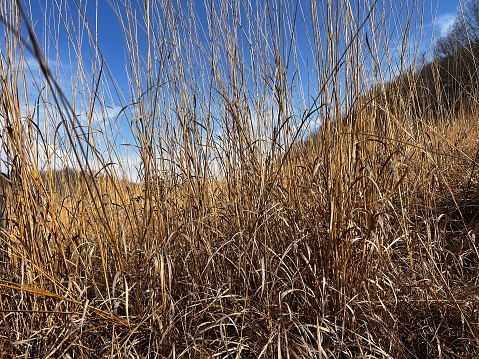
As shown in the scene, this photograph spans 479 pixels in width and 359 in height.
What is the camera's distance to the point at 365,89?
3.74 feet

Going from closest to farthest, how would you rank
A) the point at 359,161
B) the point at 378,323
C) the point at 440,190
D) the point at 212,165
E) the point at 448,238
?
the point at 378,323 → the point at 359,161 → the point at 212,165 → the point at 448,238 → the point at 440,190

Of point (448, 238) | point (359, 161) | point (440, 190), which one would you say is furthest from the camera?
point (440, 190)

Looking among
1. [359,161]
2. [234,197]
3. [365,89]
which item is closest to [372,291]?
[359,161]

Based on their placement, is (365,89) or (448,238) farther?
(448,238)

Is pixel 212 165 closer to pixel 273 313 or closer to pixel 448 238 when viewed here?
pixel 273 313

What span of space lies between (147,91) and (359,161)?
0.75 meters

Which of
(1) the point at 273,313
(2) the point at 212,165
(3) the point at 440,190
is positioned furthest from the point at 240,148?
(3) the point at 440,190

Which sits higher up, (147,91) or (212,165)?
(147,91)

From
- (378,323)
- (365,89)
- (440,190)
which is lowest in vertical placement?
(378,323)

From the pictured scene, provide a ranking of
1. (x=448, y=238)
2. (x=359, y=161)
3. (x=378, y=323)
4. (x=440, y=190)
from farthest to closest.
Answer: (x=440, y=190) → (x=448, y=238) → (x=359, y=161) → (x=378, y=323)

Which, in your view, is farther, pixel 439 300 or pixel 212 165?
pixel 212 165

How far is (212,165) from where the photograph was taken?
1341mm

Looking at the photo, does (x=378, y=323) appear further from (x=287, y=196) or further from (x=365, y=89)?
(x=365, y=89)

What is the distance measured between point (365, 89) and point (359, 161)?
0.27 m
